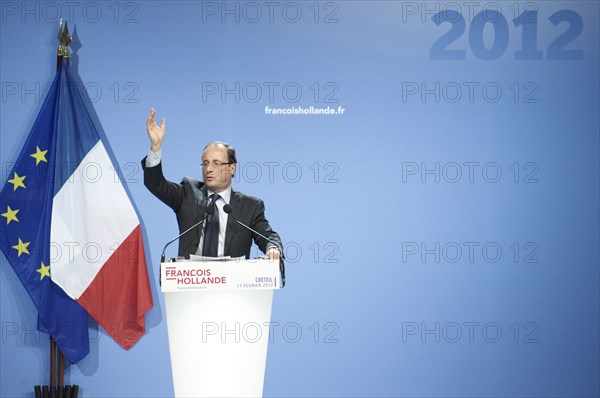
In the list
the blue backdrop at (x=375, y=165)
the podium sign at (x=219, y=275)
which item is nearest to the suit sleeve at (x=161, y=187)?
the podium sign at (x=219, y=275)

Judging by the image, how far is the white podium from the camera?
286 cm

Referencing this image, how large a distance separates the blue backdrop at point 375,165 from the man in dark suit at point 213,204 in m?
0.98

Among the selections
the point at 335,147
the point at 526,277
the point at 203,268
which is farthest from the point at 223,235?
the point at 526,277

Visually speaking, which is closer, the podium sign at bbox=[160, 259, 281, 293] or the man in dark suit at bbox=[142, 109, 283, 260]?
the podium sign at bbox=[160, 259, 281, 293]

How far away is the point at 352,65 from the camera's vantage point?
Answer: 474 cm

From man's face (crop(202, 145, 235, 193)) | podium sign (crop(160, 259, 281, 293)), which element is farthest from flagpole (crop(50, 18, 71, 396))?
podium sign (crop(160, 259, 281, 293))

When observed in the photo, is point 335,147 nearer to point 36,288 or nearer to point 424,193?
point 424,193

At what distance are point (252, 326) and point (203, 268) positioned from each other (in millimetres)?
307

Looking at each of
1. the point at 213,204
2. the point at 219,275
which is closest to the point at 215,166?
the point at 213,204

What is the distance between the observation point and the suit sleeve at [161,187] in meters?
3.52

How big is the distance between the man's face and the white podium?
2.64 ft

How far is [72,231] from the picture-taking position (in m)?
4.56

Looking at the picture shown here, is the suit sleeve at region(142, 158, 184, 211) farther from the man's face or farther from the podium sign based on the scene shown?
the podium sign

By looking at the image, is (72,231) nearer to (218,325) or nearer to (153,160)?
(153,160)
